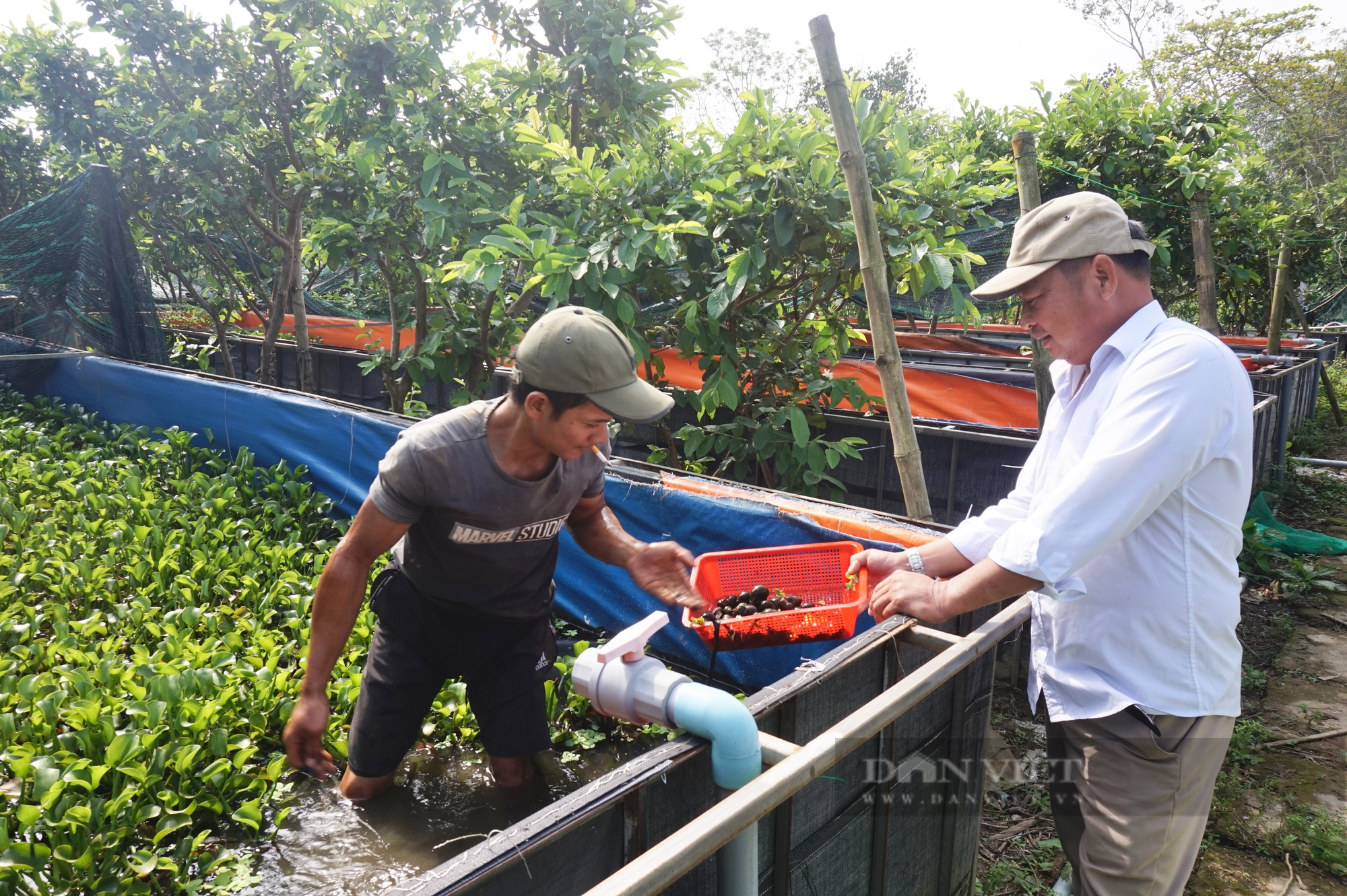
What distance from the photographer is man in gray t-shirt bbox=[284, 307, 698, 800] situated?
2.21 m

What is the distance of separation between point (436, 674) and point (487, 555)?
1.75 ft

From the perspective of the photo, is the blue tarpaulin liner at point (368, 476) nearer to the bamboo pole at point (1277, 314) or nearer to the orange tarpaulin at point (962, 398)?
the orange tarpaulin at point (962, 398)

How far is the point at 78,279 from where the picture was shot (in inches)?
334

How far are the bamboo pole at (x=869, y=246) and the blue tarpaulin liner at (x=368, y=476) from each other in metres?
0.55

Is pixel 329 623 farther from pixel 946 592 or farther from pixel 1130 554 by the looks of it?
pixel 1130 554

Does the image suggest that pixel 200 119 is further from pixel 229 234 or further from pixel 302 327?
pixel 229 234

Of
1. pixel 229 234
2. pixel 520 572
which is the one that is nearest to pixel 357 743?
pixel 520 572

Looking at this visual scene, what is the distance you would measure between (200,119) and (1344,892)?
30.8ft

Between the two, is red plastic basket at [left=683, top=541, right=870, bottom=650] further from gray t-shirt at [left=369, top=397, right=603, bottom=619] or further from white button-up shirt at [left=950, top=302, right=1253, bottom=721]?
white button-up shirt at [left=950, top=302, right=1253, bottom=721]

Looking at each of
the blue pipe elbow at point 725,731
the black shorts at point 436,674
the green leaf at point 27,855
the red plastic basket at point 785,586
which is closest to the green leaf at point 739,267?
the red plastic basket at point 785,586

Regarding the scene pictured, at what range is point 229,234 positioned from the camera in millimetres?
11125

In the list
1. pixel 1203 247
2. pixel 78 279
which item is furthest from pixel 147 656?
pixel 1203 247

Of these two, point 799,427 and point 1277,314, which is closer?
point 799,427

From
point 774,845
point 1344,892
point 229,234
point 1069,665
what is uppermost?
point 229,234
